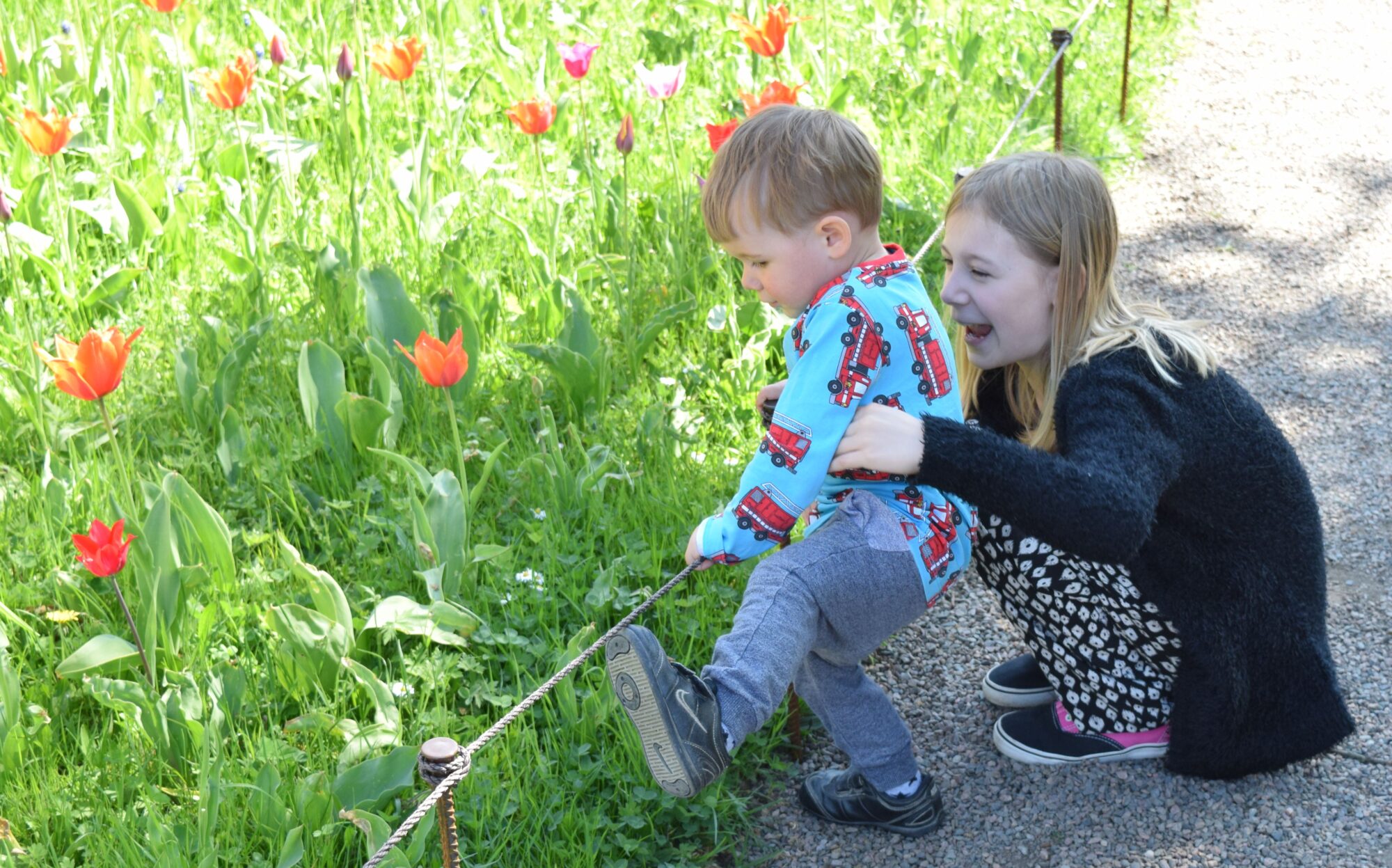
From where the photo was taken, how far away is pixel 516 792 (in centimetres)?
194

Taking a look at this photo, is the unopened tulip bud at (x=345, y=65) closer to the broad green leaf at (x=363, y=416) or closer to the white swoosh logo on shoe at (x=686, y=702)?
the broad green leaf at (x=363, y=416)

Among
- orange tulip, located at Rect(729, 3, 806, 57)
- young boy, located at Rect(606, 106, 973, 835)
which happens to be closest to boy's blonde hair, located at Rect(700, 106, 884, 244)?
young boy, located at Rect(606, 106, 973, 835)

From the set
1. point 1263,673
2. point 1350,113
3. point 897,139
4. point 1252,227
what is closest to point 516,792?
point 1263,673

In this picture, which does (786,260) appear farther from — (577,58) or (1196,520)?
(577,58)

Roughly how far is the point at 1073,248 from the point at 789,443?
507mm

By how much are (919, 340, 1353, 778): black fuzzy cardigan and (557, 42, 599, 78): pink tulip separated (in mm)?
1330

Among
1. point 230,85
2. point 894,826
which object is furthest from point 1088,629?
point 230,85

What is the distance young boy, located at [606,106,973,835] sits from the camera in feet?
5.53

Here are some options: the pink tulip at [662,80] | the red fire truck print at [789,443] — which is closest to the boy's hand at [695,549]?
the red fire truck print at [789,443]

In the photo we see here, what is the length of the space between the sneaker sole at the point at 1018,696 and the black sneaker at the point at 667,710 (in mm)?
825

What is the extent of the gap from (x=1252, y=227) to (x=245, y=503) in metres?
3.25

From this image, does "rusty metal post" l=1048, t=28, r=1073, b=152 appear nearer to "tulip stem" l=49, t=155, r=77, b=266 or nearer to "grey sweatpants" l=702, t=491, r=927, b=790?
"grey sweatpants" l=702, t=491, r=927, b=790

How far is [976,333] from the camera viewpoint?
197 cm

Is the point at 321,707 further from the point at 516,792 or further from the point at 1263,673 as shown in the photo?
the point at 1263,673
